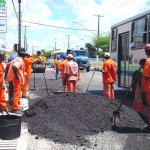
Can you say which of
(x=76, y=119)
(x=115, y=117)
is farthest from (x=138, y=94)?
(x=76, y=119)

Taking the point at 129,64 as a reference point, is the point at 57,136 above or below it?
below

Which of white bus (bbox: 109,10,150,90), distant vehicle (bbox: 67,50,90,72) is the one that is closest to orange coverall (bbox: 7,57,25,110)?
white bus (bbox: 109,10,150,90)

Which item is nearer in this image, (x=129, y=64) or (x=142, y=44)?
(x=142, y=44)

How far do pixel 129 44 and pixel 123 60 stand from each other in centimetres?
127

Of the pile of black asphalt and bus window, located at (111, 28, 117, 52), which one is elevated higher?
bus window, located at (111, 28, 117, 52)

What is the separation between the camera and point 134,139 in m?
8.15

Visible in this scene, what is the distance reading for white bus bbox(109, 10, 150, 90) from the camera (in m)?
13.7

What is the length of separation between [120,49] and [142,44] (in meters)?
3.14

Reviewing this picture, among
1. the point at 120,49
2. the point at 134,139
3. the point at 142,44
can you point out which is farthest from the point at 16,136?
the point at 120,49

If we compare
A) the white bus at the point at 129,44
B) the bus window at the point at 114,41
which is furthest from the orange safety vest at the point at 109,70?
the bus window at the point at 114,41

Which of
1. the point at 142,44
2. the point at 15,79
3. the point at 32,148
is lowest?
the point at 32,148

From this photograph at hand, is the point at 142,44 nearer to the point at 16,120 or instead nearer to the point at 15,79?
the point at 15,79

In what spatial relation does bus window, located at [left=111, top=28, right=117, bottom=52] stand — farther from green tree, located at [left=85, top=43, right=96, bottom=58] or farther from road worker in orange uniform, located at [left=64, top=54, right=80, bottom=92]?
green tree, located at [left=85, top=43, right=96, bottom=58]

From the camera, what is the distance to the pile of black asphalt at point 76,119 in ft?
27.4
